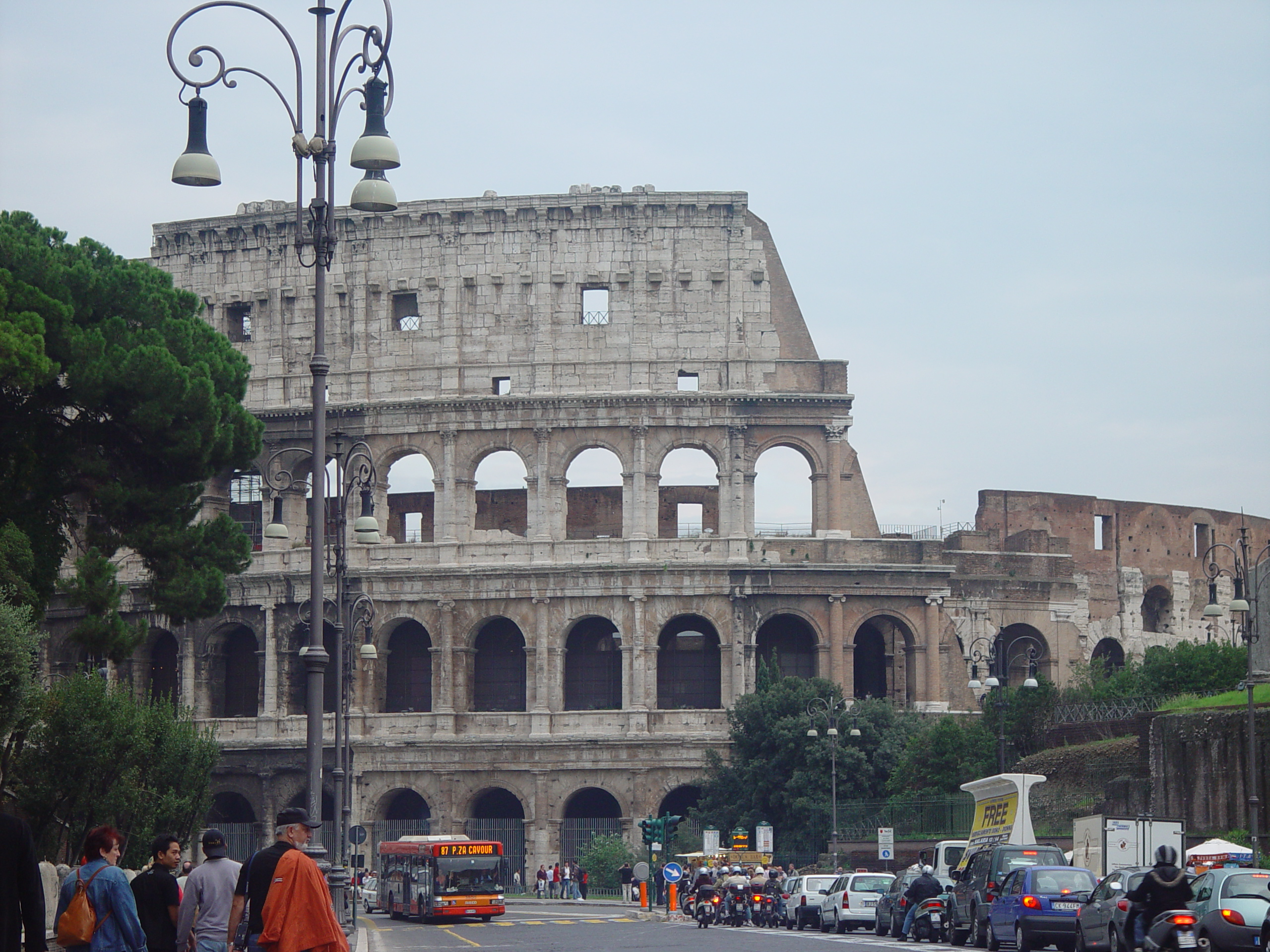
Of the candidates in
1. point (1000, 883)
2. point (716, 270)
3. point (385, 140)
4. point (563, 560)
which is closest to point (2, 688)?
point (385, 140)

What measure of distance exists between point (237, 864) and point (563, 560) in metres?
38.7

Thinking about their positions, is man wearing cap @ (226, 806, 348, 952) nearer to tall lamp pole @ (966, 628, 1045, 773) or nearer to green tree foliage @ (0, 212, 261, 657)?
green tree foliage @ (0, 212, 261, 657)

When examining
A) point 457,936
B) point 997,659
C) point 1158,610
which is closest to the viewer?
point 457,936

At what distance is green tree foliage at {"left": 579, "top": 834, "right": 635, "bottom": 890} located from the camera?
157ft

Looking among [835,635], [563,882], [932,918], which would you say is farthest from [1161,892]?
[835,635]

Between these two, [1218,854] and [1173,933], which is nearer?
[1173,933]

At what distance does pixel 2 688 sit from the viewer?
24156 millimetres

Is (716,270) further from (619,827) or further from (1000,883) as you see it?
(1000,883)

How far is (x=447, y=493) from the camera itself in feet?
169

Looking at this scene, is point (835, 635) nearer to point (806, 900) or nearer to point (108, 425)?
point (806, 900)

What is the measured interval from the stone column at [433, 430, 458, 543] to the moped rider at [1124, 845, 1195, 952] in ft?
125

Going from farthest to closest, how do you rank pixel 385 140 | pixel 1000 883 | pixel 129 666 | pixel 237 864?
pixel 129 666
pixel 1000 883
pixel 385 140
pixel 237 864

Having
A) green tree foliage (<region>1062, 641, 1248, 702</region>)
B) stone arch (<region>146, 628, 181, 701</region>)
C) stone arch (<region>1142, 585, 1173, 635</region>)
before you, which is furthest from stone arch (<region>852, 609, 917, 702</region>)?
stone arch (<region>146, 628, 181, 701</region>)

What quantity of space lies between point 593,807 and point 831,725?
9.72 meters
